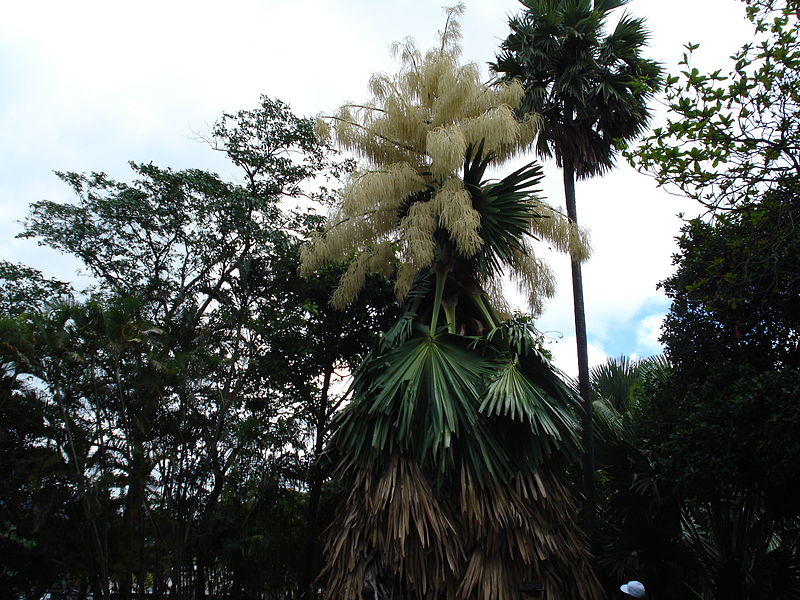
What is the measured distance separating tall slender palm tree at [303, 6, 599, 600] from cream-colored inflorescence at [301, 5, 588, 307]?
0.02 m

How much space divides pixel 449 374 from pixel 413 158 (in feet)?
11.2

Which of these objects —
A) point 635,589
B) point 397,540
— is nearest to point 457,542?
point 397,540

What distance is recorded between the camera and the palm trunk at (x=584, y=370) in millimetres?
8195

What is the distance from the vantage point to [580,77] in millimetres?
10000

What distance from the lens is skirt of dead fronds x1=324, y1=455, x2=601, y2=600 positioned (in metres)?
6.14

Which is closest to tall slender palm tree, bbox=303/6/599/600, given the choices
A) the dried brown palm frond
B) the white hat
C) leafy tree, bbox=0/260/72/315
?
the dried brown palm frond

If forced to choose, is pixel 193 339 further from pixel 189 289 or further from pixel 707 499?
pixel 707 499

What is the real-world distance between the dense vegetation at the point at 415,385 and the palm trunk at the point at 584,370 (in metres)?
0.13

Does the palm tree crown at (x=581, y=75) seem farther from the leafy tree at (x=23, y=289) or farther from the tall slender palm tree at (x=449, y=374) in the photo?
the leafy tree at (x=23, y=289)

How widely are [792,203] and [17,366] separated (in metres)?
10.1

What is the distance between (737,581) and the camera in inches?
263

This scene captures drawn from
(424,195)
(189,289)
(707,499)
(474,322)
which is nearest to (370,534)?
(474,322)

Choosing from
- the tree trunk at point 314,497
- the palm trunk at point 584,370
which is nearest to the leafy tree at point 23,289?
the tree trunk at point 314,497

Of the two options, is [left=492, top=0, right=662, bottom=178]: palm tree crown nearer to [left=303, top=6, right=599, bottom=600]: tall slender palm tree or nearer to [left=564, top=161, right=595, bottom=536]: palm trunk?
[left=564, top=161, right=595, bottom=536]: palm trunk
